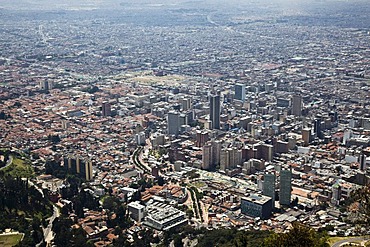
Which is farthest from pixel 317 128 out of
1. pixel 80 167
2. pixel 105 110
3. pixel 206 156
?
pixel 105 110

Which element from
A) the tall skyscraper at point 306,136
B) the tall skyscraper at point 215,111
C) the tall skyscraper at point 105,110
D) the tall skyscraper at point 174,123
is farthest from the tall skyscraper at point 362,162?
the tall skyscraper at point 105,110

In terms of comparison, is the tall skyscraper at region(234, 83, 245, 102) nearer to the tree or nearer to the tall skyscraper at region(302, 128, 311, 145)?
the tall skyscraper at region(302, 128, 311, 145)

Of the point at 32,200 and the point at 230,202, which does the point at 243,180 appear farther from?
A: the point at 32,200

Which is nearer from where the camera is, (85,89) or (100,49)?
(85,89)

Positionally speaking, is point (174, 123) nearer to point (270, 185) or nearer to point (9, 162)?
point (9, 162)

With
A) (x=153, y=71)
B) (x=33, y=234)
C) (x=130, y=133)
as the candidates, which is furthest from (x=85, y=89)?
(x=33, y=234)

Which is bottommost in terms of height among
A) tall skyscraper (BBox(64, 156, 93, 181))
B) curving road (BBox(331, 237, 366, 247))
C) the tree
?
the tree

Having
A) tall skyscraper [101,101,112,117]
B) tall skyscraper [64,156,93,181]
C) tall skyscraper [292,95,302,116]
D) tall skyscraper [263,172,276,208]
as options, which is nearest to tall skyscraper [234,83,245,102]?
tall skyscraper [292,95,302,116]

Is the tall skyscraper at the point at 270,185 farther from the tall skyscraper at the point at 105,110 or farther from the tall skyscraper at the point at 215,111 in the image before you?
the tall skyscraper at the point at 105,110
